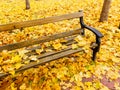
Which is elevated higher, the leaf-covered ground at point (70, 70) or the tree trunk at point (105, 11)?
the tree trunk at point (105, 11)

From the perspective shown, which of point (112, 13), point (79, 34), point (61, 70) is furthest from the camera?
point (112, 13)

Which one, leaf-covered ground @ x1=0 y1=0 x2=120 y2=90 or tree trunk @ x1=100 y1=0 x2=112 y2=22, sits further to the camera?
tree trunk @ x1=100 y1=0 x2=112 y2=22

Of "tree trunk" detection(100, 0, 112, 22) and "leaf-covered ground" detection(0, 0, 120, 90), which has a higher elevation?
"tree trunk" detection(100, 0, 112, 22)

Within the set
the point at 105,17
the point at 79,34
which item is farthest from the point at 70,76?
the point at 105,17

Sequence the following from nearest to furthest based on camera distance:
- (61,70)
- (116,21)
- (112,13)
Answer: (61,70)
(116,21)
(112,13)

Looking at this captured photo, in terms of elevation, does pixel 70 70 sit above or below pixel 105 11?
below

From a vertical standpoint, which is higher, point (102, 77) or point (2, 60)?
point (2, 60)

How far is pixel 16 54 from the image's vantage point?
10.3ft

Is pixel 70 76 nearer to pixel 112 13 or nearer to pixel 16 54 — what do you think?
pixel 16 54

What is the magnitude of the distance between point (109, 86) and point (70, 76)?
2.53ft

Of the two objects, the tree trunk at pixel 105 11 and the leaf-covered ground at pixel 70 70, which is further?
the tree trunk at pixel 105 11

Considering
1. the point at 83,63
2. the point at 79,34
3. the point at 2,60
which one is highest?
the point at 79,34

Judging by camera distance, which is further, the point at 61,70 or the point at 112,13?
the point at 112,13

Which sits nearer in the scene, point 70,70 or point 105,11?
point 70,70
